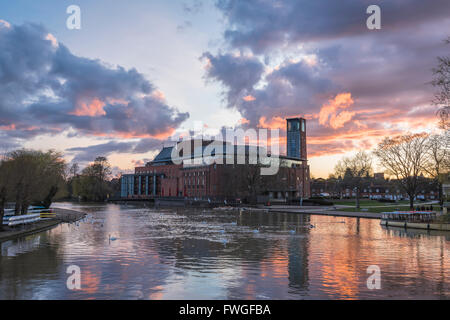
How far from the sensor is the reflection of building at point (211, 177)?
10325 cm

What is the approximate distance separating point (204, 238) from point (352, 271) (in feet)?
46.6

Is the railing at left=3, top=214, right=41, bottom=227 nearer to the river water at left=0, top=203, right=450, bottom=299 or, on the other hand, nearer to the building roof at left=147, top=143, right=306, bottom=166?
the river water at left=0, top=203, right=450, bottom=299

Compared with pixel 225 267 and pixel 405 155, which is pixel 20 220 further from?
pixel 405 155

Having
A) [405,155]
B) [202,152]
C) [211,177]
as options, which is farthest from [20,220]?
[202,152]

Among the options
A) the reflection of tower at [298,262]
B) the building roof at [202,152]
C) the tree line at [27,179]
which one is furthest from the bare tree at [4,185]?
the building roof at [202,152]

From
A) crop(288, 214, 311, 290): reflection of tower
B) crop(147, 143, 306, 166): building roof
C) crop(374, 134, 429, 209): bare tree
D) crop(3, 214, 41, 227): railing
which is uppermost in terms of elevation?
crop(147, 143, 306, 166): building roof

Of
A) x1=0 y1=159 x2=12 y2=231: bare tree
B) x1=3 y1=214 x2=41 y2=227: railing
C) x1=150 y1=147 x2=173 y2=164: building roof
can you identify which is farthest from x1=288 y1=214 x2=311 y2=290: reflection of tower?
x1=150 y1=147 x2=173 y2=164: building roof

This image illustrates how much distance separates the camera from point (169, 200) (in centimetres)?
12688

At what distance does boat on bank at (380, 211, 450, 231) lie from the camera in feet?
116

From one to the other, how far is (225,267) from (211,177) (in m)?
108

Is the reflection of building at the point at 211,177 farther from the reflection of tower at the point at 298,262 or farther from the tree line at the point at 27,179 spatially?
the reflection of tower at the point at 298,262

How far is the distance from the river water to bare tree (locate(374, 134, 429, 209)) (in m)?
35.8

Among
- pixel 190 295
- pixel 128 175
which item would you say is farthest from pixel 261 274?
pixel 128 175
